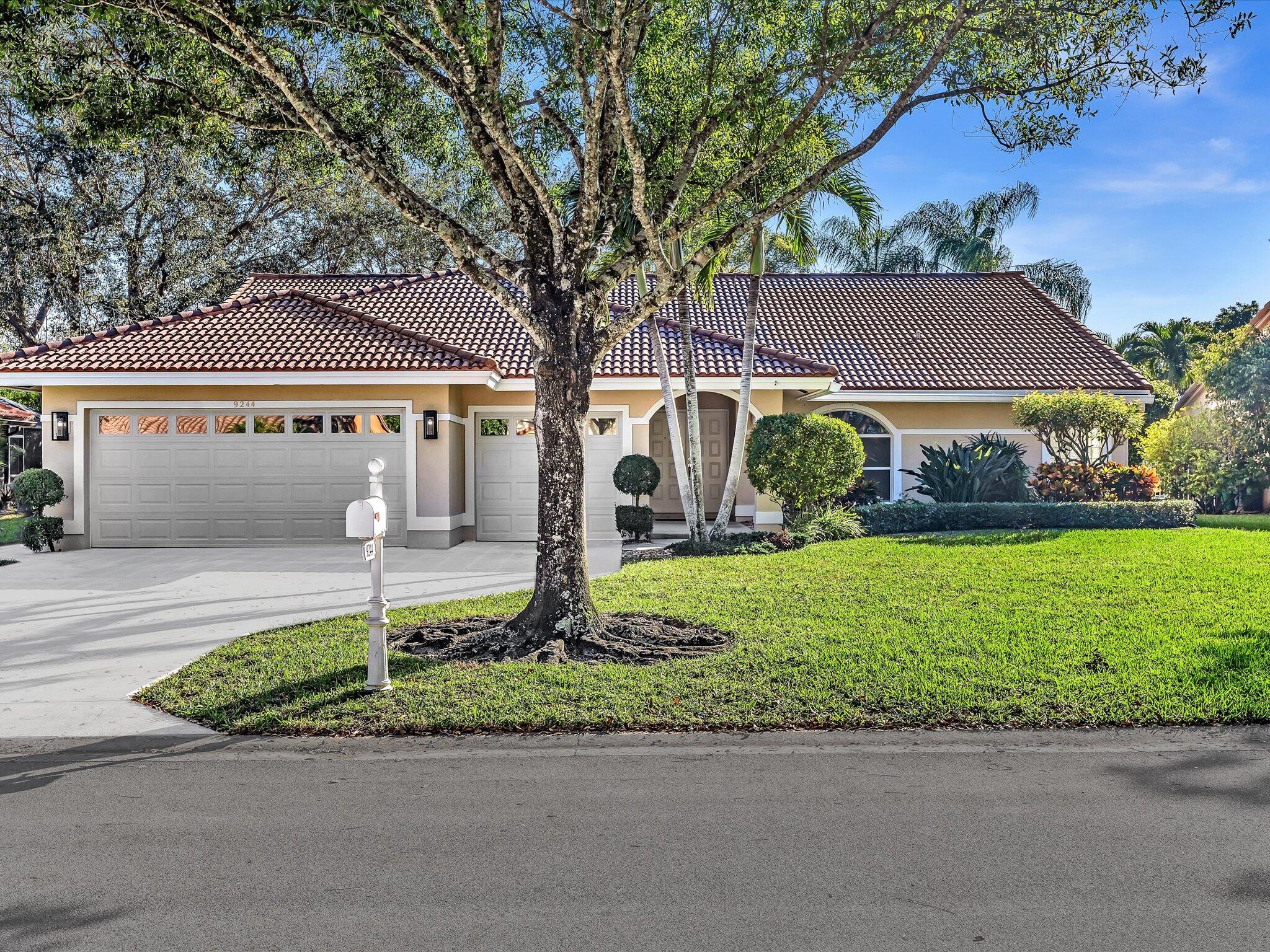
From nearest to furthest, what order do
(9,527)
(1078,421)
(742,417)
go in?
(742,417)
(1078,421)
(9,527)

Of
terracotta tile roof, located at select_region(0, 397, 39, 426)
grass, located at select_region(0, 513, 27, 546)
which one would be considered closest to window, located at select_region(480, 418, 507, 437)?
grass, located at select_region(0, 513, 27, 546)

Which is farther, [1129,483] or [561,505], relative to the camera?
[1129,483]

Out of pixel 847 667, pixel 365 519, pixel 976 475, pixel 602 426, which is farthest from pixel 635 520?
pixel 365 519

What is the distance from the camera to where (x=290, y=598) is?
33.6 feet

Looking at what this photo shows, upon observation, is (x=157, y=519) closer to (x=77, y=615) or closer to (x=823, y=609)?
(x=77, y=615)

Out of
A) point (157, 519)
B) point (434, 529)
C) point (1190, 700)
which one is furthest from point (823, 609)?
point (157, 519)

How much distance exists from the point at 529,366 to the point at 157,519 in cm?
704

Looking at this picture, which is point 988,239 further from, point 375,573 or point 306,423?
point 375,573

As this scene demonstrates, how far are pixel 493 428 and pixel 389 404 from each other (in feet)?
7.12

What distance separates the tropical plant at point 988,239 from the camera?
33.2 metres

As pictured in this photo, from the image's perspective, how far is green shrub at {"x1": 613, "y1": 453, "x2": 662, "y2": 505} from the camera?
15.8 metres

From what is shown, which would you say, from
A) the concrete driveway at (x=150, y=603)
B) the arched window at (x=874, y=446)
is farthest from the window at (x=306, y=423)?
the arched window at (x=874, y=446)

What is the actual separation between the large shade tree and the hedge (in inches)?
263

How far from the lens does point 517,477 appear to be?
16.9 metres
